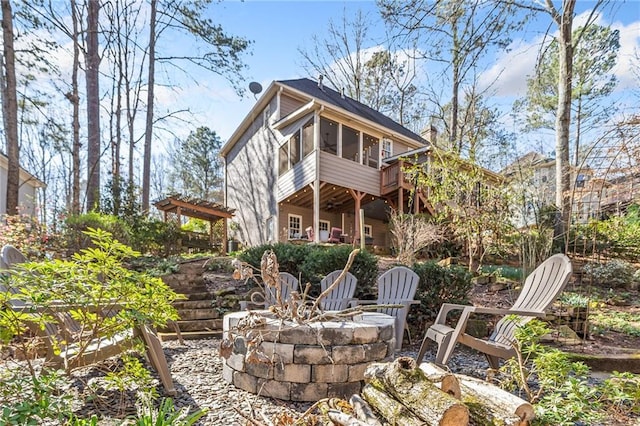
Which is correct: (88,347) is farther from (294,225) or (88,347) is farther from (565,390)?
(294,225)

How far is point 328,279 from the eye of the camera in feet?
15.0

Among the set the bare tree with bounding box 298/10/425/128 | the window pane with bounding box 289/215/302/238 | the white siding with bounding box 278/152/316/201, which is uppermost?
the bare tree with bounding box 298/10/425/128

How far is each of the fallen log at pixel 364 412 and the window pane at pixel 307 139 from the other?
10.00 meters

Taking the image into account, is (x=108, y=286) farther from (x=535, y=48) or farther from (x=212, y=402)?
(x=535, y=48)

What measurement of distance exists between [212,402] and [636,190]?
A: 5718 millimetres

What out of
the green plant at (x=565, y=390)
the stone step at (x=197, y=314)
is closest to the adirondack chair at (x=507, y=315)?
the green plant at (x=565, y=390)

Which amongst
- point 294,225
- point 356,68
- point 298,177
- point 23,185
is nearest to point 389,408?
point 298,177

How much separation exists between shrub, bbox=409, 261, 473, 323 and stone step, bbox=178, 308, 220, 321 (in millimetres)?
2810

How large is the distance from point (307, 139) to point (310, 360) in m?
10.2

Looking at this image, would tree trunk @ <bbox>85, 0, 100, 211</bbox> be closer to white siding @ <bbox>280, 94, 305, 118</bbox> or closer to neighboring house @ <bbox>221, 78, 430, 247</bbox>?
neighboring house @ <bbox>221, 78, 430, 247</bbox>

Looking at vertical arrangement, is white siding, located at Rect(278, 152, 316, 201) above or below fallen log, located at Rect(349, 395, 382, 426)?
above

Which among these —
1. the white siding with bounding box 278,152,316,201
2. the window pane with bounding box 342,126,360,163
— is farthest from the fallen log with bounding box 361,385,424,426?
the window pane with bounding box 342,126,360,163

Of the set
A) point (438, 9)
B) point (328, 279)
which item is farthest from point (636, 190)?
point (328, 279)

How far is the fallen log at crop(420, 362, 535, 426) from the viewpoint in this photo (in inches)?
66.0
